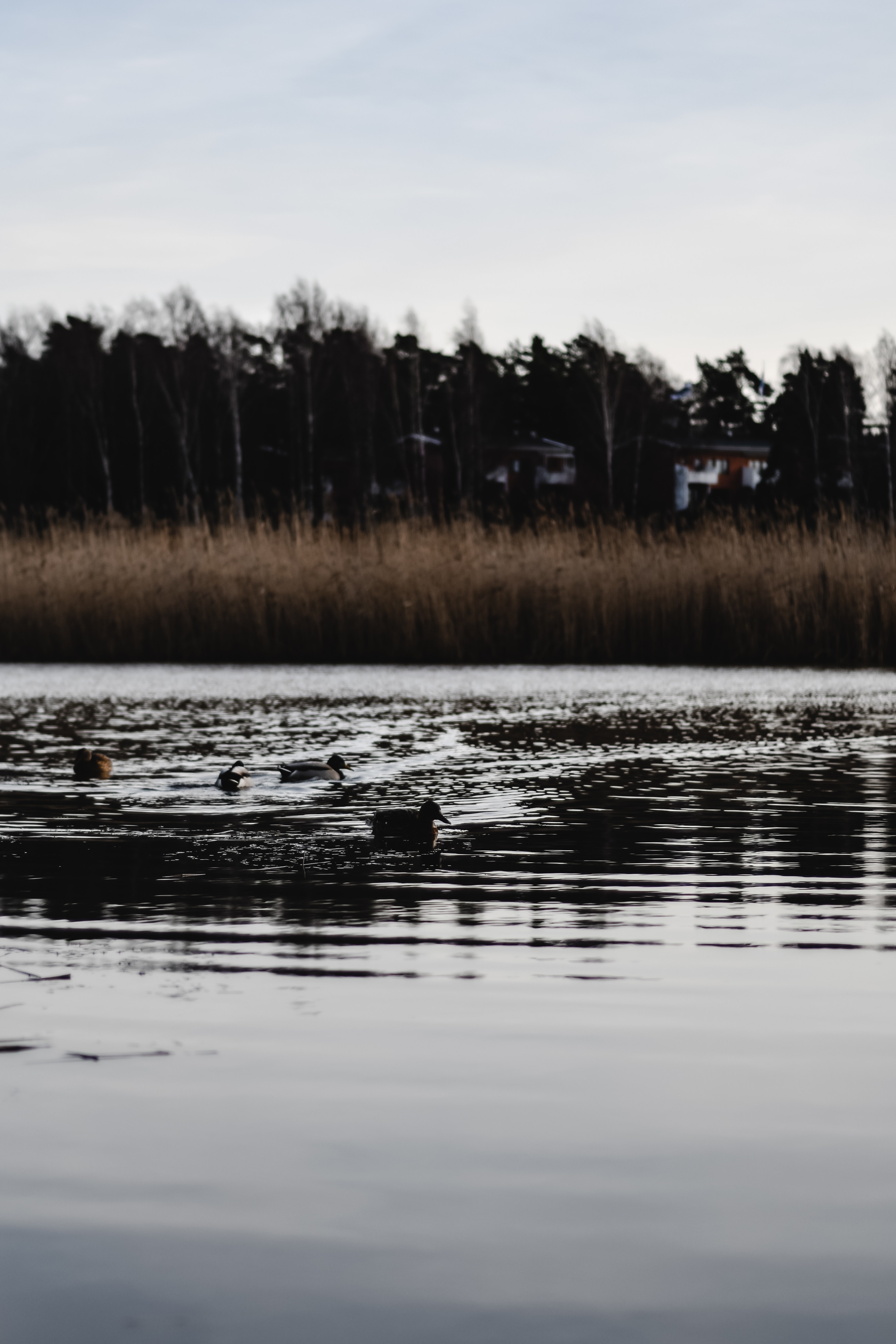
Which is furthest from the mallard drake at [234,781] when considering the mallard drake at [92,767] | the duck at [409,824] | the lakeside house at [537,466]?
the lakeside house at [537,466]

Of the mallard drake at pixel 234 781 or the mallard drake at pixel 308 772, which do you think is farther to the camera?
the mallard drake at pixel 308 772

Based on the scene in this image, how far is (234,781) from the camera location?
576 centimetres

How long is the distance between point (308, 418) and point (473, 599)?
37.0 m

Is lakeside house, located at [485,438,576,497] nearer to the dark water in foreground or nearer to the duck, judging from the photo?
the duck

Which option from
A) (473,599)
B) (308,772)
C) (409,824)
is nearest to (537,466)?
(473,599)

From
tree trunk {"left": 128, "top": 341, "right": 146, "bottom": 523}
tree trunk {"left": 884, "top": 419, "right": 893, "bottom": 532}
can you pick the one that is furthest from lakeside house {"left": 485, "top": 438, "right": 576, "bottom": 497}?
tree trunk {"left": 128, "top": 341, "right": 146, "bottom": 523}

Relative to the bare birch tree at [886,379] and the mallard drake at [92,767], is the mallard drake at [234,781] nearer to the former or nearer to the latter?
the mallard drake at [92,767]

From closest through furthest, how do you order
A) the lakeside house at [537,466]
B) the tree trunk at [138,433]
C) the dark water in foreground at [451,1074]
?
the dark water in foreground at [451,1074], the tree trunk at [138,433], the lakeside house at [537,466]

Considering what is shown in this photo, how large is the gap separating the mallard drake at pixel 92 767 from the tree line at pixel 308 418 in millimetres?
42323

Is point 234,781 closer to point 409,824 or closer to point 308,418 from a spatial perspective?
point 409,824

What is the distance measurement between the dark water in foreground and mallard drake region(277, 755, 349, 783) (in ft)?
2.15

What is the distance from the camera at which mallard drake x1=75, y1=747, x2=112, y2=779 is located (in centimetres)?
605

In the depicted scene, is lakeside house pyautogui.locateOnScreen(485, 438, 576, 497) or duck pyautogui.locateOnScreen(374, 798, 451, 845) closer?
duck pyautogui.locateOnScreen(374, 798, 451, 845)

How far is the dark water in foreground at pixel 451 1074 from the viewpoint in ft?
5.37
